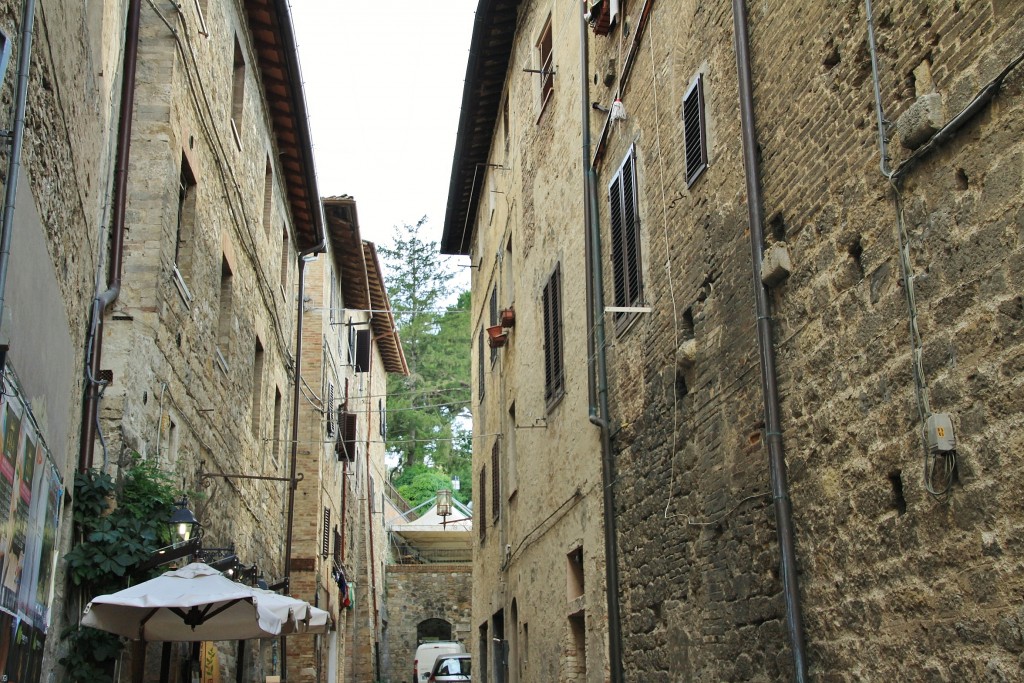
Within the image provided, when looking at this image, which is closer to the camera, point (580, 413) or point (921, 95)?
point (921, 95)

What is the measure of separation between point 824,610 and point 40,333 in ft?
14.5

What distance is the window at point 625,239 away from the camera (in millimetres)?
9672

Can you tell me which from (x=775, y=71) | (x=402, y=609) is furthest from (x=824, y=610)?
(x=402, y=609)

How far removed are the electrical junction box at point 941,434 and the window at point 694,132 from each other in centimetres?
344

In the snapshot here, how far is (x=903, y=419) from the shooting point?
5.35 meters

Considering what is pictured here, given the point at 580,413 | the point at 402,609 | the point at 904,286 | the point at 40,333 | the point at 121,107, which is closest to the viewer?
the point at 904,286

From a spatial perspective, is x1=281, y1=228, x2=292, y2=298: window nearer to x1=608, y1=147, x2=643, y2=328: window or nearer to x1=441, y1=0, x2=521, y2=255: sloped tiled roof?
x1=441, y1=0, x2=521, y2=255: sloped tiled roof

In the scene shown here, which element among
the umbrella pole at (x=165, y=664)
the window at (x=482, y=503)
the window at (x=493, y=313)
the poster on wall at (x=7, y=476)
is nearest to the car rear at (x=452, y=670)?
the window at (x=482, y=503)

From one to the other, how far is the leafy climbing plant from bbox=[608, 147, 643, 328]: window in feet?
13.8

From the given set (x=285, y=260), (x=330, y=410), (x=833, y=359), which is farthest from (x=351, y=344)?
(x=833, y=359)

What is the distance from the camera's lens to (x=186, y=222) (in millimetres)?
11234

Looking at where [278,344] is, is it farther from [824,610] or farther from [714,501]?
[824,610]

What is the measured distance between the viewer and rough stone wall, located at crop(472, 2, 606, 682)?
11281mm

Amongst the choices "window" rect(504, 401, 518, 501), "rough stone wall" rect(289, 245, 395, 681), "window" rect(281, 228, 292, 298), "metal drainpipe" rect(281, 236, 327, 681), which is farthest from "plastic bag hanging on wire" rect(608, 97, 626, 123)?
"rough stone wall" rect(289, 245, 395, 681)
